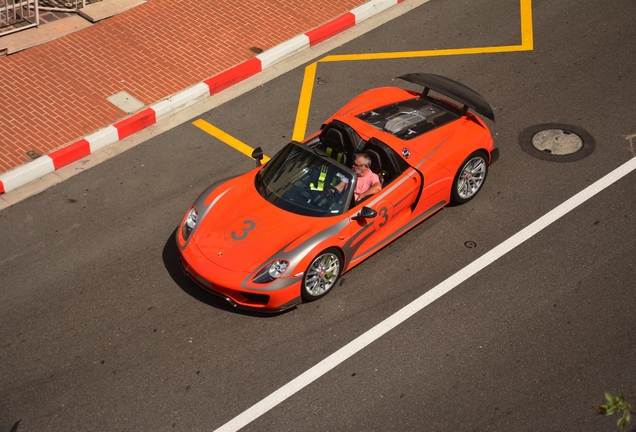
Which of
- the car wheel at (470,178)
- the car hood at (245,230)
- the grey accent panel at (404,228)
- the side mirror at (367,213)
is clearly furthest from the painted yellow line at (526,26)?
the car hood at (245,230)

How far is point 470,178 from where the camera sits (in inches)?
373

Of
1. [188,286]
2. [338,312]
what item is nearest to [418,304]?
[338,312]

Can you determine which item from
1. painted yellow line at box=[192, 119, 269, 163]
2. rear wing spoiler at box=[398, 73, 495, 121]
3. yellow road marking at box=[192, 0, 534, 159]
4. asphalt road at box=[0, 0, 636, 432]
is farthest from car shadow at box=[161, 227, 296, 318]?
rear wing spoiler at box=[398, 73, 495, 121]

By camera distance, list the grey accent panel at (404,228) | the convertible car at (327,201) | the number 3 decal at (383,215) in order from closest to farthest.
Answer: the convertible car at (327,201) → the number 3 decal at (383,215) → the grey accent panel at (404,228)

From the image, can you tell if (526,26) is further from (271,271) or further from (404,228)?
(271,271)

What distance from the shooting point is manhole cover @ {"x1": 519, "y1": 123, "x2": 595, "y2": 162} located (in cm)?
1023

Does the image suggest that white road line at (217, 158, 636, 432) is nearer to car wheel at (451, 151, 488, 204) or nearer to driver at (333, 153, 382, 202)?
car wheel at (451, 151, 488, 204)

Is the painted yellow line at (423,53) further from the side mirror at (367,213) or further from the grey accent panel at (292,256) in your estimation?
the grey accent panel at (292,256)

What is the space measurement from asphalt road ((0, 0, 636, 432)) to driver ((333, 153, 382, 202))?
810mm

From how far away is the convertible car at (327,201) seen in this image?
8.09 metres

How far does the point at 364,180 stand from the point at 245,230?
55.6 inches

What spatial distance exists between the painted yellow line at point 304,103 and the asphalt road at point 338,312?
0.46 ft

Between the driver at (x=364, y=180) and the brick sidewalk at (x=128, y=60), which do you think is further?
the brick sidewalk at (x=128, y=60)

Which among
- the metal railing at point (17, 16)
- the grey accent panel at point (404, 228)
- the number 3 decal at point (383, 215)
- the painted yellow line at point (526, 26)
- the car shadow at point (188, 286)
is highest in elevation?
the painted yellow line at point (526, 26)
